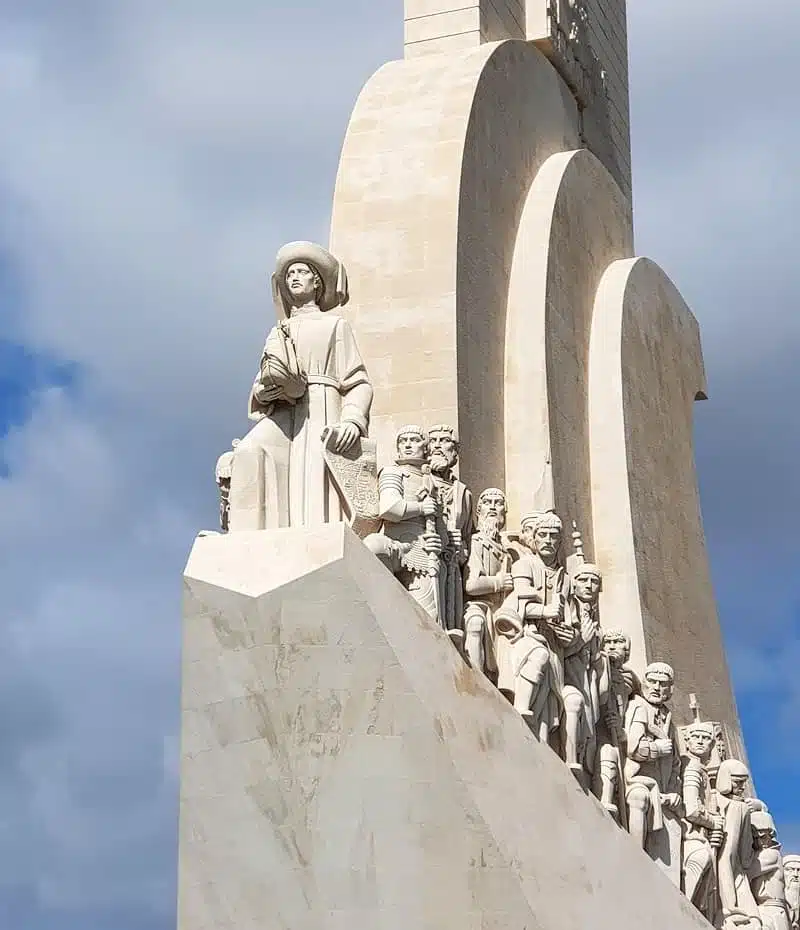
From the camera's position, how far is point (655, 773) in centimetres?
1227

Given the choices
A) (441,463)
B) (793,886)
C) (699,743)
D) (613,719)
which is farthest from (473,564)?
(793,886)

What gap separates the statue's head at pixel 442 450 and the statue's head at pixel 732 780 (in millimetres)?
2956

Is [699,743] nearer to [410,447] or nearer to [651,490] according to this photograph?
[651,490]

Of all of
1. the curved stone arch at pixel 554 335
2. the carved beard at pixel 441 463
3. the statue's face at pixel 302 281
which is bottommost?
the carved beard at pixel 441 463

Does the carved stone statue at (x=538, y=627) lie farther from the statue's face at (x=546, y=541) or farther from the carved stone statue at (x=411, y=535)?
the carved stone statue at (x=411, y=535)

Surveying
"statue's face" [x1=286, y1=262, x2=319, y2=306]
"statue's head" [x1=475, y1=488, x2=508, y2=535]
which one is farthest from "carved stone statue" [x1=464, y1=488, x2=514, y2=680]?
"statue's face" [x1=286, y1=262, x2=319, y2=306]

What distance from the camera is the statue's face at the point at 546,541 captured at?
38.7 feet

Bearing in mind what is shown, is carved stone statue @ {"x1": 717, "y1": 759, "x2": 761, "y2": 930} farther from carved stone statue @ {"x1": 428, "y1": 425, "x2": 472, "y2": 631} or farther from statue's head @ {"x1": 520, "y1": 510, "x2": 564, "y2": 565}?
carved stone statue @ {"x1": 428, "y1": 425, "x2": 472, "y2": 631}

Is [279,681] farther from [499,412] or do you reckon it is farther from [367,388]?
[499,412]

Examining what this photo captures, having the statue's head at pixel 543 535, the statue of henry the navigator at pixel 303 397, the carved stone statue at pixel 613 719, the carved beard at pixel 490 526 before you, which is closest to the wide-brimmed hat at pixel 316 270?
the statue of henry the navigator at pixel 303 397

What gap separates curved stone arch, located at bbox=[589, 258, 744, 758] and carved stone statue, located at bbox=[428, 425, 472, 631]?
2.41m

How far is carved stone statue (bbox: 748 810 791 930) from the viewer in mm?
12641

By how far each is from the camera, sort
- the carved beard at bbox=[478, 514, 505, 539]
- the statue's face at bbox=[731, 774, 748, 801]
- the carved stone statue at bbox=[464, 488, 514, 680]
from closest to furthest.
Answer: the carved stone statue at bbox=[464, 488, 514, 680] → the carved beard at bbox=[478, 514, 505, 539] → the statue's face at bbox=[731, 774, 748, 801]

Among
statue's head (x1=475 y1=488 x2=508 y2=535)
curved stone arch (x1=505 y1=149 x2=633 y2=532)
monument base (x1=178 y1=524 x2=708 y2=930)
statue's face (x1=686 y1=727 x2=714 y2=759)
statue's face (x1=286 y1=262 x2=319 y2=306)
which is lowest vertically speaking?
monument base (x1=178 y1=524 x2=708 y2=930)
